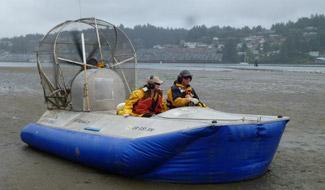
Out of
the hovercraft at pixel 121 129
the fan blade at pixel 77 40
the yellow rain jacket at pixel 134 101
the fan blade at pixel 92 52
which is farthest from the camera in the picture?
the fan blade at pixel 92 52

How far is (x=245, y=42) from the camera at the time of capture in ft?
390

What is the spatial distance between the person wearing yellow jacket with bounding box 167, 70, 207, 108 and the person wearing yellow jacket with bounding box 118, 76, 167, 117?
20 cm

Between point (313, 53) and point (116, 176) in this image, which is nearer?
point (116, 176)

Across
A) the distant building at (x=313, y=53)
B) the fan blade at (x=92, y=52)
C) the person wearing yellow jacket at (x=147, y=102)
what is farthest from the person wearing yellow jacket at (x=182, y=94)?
the distant building at (x=313, y=53)

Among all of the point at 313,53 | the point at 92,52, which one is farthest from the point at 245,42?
the point at 92,52

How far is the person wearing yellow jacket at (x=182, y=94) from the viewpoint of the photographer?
735 centimetres

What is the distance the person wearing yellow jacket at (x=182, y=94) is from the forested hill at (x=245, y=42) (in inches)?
2352

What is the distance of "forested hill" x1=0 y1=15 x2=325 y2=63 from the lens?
9088cm

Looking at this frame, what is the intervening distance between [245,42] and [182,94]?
373 ft

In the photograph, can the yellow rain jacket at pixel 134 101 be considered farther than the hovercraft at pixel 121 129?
Yes

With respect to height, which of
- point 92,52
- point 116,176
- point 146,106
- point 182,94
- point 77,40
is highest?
point 77,40

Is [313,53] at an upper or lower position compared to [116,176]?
lower

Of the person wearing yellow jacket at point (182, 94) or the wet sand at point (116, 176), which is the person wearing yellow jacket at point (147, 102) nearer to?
the person wearing yellow jacket at point (182, 94)

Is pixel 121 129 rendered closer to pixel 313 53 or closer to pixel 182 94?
pixel 182 94
